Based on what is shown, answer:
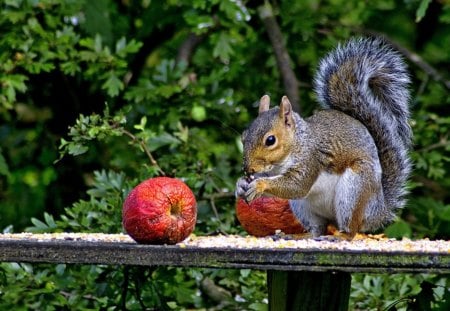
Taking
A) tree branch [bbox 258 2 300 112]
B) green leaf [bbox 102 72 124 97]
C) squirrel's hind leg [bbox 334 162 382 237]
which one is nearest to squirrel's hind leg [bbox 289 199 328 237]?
squirrel's hind leg [bbox 334 162 382 237]

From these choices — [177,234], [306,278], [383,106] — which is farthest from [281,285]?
[383,106]

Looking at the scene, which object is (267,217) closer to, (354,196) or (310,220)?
(310,220)

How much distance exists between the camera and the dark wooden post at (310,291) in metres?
2.36

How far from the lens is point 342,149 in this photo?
262cm

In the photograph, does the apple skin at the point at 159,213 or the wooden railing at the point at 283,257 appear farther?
the apple skin at the point at 159,213

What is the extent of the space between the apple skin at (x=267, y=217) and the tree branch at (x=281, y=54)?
3.36ft

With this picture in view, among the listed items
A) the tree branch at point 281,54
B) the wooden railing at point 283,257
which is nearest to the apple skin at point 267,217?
the wooden railing at point 283,257

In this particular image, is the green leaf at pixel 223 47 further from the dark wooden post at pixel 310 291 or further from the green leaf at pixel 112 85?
the dark wooden post at pixel 310 291

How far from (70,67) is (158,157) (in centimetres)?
45

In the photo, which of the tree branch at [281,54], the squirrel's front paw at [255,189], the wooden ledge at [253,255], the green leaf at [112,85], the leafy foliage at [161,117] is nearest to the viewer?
the wooden ledge at [253,255]

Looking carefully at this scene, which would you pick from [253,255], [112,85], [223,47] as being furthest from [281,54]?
[253,255]

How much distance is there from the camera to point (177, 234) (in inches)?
92.7

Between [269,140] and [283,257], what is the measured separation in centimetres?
54

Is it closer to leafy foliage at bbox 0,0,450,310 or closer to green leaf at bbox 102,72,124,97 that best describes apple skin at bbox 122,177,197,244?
leafy foliage at bbox 0,0,450,310
